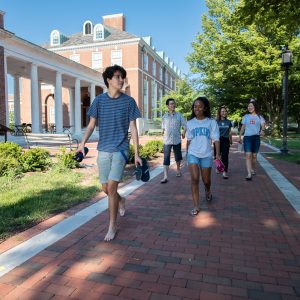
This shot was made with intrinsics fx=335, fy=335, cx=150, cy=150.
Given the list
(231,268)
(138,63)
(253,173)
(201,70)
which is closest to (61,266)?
(231,268)

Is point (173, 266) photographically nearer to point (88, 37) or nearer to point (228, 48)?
point (228, 48)

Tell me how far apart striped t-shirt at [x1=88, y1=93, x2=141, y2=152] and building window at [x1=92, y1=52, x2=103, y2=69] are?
35508 mm

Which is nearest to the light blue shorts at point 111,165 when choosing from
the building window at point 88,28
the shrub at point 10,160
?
the shrub at point 10,160

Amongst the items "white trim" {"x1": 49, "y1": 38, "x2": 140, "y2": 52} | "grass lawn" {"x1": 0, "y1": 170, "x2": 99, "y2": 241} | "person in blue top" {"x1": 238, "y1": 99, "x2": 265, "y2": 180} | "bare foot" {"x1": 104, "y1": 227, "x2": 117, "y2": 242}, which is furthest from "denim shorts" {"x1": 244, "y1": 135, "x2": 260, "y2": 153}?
"white trim" {"x1": 49, "y1": 38, "x2": 140, "y2": 52}

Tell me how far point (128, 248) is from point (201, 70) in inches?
1154

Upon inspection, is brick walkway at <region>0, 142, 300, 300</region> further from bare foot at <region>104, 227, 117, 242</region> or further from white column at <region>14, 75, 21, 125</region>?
white column at <region>14, 75, 21, 125</region>

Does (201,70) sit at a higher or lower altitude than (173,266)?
higher

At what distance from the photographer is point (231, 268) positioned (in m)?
3.12

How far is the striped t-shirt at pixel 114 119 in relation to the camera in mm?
3773

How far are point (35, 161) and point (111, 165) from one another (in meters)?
5.51

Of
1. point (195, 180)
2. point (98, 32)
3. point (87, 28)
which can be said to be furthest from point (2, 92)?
point (87, 28)

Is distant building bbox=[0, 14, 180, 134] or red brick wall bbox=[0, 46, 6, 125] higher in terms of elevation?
distant building bbox=[0, 14, 180, 134]

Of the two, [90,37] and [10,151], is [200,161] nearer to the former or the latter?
[10,151]

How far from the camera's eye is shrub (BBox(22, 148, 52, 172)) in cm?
859
